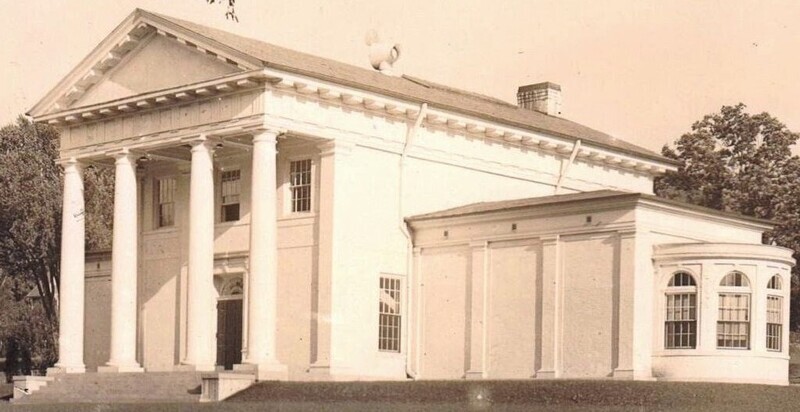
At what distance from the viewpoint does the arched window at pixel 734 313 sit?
36.2 meters

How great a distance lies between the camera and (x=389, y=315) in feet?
133

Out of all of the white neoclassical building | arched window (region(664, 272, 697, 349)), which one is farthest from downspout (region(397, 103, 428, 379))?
arched window (region(664, 272, 697, 349))

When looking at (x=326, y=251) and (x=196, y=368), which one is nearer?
(x=196, y=368)

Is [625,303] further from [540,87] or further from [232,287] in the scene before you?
[540,87]

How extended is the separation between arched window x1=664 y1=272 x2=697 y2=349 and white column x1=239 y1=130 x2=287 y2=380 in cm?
952

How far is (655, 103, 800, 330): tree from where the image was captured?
6100 centimetres

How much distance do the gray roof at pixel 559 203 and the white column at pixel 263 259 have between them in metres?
4.99

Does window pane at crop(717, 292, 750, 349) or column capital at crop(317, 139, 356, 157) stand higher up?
column capital at crop(317, 139, 356, 157)

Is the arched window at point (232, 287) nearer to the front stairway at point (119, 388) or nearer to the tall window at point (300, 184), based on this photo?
the tall window at point (300, 184)

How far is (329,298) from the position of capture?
38.5m

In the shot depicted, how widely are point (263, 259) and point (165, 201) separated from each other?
8.27 meters

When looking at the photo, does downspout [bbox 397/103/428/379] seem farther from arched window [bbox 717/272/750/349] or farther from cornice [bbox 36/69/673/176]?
arched window [bbox 717/272/750/349]

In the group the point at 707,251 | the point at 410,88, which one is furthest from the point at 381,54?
the point at 707,251

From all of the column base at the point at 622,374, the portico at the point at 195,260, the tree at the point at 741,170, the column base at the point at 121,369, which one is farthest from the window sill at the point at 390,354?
the tree at the point at 741,170
